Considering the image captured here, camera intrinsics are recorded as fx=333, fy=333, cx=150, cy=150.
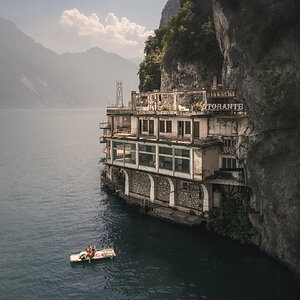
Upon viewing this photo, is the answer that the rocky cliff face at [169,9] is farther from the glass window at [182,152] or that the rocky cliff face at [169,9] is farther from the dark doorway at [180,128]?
the glass window at [182,152]

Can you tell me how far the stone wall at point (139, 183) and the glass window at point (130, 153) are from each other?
134 inches

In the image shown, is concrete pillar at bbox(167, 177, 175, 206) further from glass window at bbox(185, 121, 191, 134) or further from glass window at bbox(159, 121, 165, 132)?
glass window at bbox(185, 121, 191, 134)

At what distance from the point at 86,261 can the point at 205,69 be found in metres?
41.5

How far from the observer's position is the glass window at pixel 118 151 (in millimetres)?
46938

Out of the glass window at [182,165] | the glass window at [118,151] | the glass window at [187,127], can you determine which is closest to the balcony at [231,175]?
the glass window at [182,165]

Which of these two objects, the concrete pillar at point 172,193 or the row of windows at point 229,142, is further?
the concrete pillar at point 172,193

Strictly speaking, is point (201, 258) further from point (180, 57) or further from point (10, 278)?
point (180, 57)

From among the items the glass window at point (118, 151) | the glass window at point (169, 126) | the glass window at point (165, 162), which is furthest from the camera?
the glass window at point (118, 151)

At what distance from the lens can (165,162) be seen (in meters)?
41.1

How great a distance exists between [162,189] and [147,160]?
15.9 ft

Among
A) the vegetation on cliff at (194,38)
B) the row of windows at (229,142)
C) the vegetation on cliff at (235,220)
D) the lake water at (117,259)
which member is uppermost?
the vegetation on cliff at (194,38)

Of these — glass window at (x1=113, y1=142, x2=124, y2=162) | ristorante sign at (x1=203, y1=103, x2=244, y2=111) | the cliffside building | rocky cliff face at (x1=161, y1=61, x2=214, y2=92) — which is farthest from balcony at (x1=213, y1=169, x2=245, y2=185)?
rocky cliff face at (x1=161, y1=61, x2=214, y2=92)

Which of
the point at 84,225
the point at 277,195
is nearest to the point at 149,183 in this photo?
the point at 84,225

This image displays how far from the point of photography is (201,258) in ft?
109
